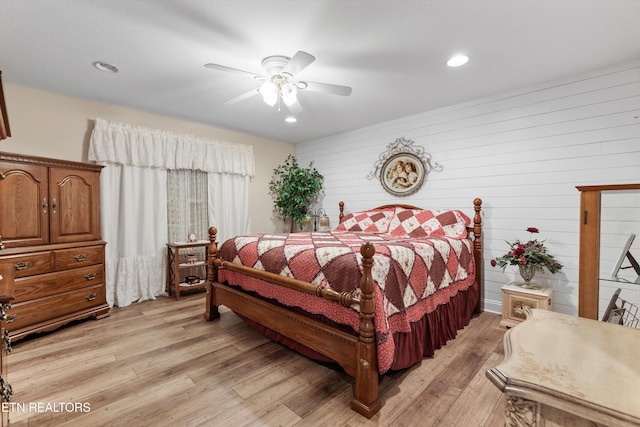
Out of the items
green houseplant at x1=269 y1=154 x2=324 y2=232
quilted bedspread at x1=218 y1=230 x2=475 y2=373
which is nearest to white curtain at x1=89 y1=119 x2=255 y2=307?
green houseplant at x1=269 y1=154 x2=324 y2=232

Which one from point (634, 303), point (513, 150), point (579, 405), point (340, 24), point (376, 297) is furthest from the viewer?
point (513, 150)

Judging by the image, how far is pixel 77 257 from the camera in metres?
2.94

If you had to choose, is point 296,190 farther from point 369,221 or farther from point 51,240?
point 51,240

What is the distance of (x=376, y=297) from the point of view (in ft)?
5.67

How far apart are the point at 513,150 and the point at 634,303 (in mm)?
2214

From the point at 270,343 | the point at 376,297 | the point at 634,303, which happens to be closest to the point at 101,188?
the point at 270,343

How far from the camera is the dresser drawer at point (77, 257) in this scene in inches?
110

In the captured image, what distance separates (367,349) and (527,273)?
2207 mm

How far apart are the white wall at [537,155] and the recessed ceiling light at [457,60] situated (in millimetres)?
1043

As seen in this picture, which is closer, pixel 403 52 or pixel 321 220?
pixel 403 52

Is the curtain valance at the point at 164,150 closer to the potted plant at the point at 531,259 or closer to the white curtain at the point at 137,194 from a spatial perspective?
the white curtain at the point at 137,194

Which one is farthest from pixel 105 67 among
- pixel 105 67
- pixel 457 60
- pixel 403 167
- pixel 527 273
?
pixel 527 273

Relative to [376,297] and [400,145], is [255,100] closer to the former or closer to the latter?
[400,145]

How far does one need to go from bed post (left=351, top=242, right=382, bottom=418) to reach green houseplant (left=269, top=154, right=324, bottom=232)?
3.43 metres
